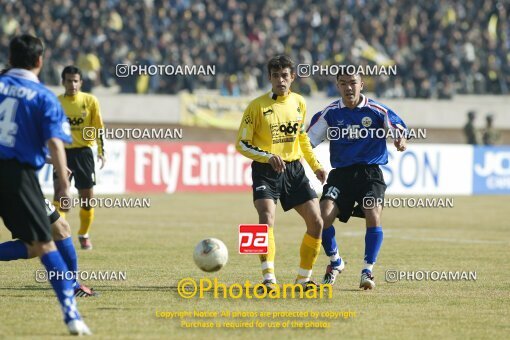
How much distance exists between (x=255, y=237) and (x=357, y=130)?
173 centimetres

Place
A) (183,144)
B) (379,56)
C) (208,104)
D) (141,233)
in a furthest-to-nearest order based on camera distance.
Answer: (379,56) → (208,104) → (183,144) → (141,233)

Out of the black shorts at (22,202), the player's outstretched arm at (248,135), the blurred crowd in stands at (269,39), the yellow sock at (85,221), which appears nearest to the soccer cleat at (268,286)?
the player's outstretched arm at (248,135)

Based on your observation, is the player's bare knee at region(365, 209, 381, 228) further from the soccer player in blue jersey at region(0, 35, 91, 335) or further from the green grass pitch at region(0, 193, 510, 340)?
the soccer player in blue jersey at region(0, 35, 91, 335)

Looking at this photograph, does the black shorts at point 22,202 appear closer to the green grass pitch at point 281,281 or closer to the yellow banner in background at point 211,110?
the green grass pitch at point 281,281

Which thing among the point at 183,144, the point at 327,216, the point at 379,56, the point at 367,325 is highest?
the point at 379,56

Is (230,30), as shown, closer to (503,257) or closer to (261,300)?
(503,257)

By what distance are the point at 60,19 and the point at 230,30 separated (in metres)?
5.81

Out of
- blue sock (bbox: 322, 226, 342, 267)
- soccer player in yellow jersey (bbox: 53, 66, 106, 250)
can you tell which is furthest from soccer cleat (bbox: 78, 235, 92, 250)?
blue sock (bbox: 322, 226, 342, 267)

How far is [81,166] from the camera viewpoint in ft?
48.6

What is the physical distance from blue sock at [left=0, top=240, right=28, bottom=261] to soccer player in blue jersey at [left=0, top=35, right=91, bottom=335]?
2.23 m

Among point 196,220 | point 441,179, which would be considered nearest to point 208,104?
point 441,179

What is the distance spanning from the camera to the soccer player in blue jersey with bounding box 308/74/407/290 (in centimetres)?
1099

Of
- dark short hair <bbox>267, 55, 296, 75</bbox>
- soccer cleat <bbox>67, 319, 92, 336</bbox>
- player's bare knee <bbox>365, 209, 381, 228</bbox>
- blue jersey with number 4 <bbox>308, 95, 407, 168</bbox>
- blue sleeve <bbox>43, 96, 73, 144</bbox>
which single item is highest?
dark short hair <bbox>267, 55, 296, 75</bbox>

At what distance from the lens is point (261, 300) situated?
31.7 feet
